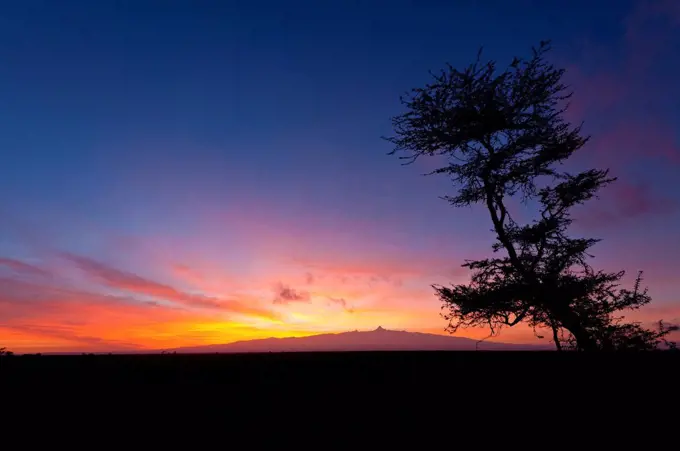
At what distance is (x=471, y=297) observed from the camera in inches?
608

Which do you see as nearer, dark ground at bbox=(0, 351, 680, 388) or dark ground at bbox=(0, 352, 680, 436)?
dark ground at bbox=(0, 352, 680, 436)

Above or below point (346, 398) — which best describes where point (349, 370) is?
above

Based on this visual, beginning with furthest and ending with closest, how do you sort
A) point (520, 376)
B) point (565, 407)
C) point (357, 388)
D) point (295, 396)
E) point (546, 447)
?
1. point (520, 376)
2. point (357, 388)
3. point (295, 396)
4. point (565, 407)
5. point (546, 447)

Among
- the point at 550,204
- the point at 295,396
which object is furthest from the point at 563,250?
the point at 295,396

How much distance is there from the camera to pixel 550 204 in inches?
629

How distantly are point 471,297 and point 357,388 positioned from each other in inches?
446

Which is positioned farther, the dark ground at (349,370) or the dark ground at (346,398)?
the dark ground at (349,370)

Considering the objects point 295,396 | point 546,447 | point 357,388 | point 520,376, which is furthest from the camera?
point 520,376

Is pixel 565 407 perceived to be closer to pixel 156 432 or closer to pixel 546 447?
pixel 546 447

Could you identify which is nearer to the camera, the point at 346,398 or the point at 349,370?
the point at 346,398

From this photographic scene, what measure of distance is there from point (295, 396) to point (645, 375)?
4.61 metres

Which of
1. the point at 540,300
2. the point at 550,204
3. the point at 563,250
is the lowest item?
the point at 540,300

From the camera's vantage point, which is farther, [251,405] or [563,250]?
[563,250]

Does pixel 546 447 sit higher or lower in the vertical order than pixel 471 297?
lower
